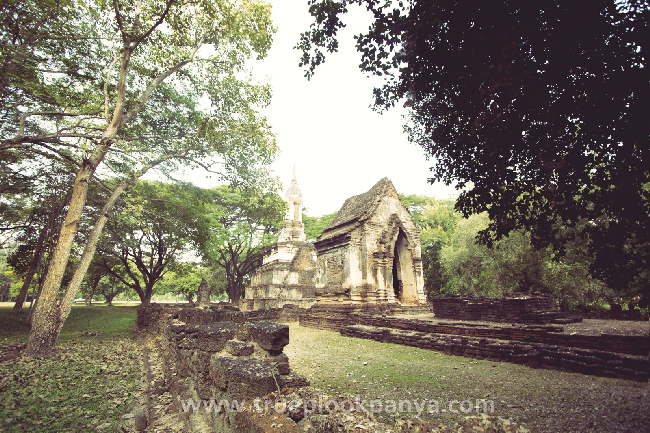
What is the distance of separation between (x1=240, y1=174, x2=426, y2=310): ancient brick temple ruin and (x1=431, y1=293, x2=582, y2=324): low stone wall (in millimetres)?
3482

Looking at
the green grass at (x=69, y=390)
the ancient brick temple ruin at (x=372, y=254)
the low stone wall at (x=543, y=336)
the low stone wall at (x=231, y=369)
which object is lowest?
the green grass at (x=69, y=390)

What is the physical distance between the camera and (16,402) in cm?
470

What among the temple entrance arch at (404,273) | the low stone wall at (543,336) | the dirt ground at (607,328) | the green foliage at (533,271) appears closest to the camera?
the low stone wall at (543,336)

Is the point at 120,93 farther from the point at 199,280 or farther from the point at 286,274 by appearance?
the point at 199,280

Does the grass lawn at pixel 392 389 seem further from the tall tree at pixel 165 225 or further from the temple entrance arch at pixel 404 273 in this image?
the tall tree at pixel 165 225

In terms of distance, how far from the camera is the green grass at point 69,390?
13.5ft

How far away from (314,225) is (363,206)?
16.6 meters

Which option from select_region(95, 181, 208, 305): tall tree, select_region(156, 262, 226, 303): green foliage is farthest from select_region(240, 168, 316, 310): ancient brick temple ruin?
select_region(156, 262, 226, 303): green foliage

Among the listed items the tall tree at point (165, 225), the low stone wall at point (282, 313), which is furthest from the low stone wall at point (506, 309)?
the tall tree at point (165, 225)

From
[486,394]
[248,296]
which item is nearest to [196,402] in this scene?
[486,394]

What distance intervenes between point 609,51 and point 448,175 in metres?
2.38

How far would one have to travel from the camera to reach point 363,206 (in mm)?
16750

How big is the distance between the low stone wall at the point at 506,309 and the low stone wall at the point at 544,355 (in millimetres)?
3820

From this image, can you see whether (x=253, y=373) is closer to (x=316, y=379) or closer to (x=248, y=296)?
(x=316, y=379)
